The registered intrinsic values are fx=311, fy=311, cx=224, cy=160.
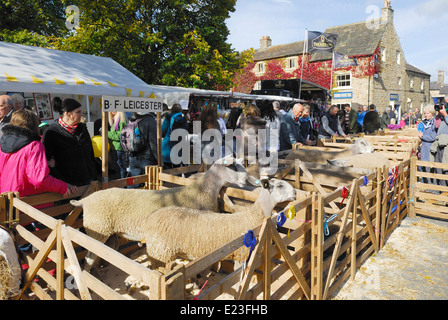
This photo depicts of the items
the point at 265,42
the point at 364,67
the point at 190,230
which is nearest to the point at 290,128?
the point at 190,230

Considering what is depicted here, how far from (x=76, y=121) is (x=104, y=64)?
312 inches

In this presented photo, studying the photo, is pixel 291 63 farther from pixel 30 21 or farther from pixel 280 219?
pixel 280 219

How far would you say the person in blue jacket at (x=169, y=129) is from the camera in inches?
235

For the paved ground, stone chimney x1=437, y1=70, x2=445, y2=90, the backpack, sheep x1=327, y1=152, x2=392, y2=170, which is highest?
stone chimney x1=437, y1=70, x2=445, y2=90

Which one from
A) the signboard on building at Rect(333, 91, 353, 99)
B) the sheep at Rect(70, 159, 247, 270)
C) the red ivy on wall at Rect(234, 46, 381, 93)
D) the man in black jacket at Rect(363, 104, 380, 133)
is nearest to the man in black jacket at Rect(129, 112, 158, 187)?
the sheep at Rect(70, 159, 247, 270)

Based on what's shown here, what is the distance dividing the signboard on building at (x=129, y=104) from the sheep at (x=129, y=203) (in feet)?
3.93

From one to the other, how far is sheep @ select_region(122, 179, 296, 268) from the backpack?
1916 mm

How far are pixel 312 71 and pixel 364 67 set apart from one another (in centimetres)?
467

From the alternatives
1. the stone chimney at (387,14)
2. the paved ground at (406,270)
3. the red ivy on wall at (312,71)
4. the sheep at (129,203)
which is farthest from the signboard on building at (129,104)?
the stone chimney at (387,14)

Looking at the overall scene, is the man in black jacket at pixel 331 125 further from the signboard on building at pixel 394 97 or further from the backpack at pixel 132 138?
the signboard on building at pixel 394 97

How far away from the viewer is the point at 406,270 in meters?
4.31

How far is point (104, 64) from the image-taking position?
10781 millimetres

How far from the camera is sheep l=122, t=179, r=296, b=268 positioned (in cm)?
297

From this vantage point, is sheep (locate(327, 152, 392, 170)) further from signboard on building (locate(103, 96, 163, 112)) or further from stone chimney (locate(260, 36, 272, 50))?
stone chimney (locate(260, 36, 272, 50))
